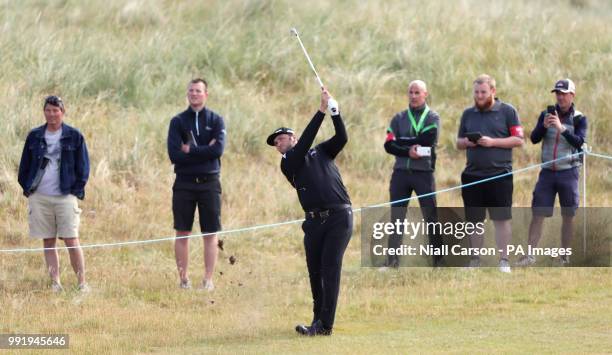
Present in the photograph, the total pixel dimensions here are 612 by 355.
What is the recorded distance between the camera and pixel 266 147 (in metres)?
18.5

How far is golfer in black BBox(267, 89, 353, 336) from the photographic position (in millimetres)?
10258

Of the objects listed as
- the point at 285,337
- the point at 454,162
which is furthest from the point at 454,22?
the point at 285,337

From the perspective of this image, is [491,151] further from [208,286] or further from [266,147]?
[266,147]

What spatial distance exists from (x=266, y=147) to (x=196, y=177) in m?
5.76

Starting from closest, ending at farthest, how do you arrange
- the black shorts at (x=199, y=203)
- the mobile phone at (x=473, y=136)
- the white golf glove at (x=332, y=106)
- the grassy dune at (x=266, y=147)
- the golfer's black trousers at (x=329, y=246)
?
the white golf glove at (x=332, y=106)
the golfer's black trousers at (x=329, y=246)
the grassy dune at (x=266, y=147)
the black shorts at (x=199, y=203)
the mobile phone at (x=473, y=136)

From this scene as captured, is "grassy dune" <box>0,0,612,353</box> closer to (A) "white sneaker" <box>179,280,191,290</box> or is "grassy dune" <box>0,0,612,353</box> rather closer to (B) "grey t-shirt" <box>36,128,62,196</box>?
(A) "white sneaker" <box>179,280,191,290</box>

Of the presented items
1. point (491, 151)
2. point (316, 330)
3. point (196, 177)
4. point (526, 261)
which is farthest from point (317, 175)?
point (526, 261)

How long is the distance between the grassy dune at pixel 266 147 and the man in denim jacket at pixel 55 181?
1.83 feet

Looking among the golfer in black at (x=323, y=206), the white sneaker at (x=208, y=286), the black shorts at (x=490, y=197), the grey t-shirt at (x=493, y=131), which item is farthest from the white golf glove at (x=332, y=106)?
the black shorts at (x=490, y=197)

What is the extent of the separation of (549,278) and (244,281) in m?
3.36

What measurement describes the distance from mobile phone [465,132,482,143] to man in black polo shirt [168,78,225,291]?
8.84 ft

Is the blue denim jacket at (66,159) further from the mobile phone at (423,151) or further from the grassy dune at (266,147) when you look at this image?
the mobile phone at (423,151)

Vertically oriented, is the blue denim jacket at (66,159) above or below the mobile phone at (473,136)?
below

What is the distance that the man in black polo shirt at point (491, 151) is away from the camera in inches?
513
